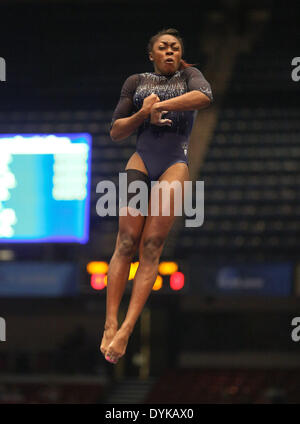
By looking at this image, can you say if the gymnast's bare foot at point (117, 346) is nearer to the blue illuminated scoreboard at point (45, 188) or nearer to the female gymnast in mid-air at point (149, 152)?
the female gymnast in mid-air at point (149, 152)

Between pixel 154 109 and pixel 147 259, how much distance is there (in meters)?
0.71

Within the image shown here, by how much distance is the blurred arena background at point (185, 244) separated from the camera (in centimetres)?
1108

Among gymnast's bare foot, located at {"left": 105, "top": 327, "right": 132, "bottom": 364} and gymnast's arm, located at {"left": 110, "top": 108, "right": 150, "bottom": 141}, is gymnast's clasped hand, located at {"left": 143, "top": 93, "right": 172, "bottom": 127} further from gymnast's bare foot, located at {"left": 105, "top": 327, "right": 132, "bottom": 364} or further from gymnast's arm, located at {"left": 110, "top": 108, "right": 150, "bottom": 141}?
gymnast's bare foot, located at {"left": 105, "top": 327, "right": 132, "bottom": 364}

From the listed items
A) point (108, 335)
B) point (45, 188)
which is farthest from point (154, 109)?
point (45, 188)

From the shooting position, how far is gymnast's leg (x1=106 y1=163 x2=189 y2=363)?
132 inches

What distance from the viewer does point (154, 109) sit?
10.9 feet

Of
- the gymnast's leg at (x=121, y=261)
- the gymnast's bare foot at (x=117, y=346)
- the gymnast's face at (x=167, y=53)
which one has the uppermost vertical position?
the gymnast's face at (x=167, y=53)

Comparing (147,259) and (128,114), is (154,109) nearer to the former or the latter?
(128,114)

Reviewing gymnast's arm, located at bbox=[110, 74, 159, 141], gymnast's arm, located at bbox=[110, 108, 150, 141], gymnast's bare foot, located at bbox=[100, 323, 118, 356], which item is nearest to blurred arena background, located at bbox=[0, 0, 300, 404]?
gymnast's arm, located at bbox=[110, 74, 159, 141]

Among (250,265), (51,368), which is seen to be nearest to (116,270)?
(250,265)

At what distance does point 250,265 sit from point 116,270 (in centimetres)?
1250

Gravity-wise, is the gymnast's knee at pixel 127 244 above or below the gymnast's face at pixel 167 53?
below

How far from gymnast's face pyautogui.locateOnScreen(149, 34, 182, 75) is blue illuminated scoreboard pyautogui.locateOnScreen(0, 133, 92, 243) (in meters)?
8.97

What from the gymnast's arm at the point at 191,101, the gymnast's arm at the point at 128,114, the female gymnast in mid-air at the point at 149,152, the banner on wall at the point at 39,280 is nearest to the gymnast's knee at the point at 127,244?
the female gymnast in mid-air at the point at 149,152
